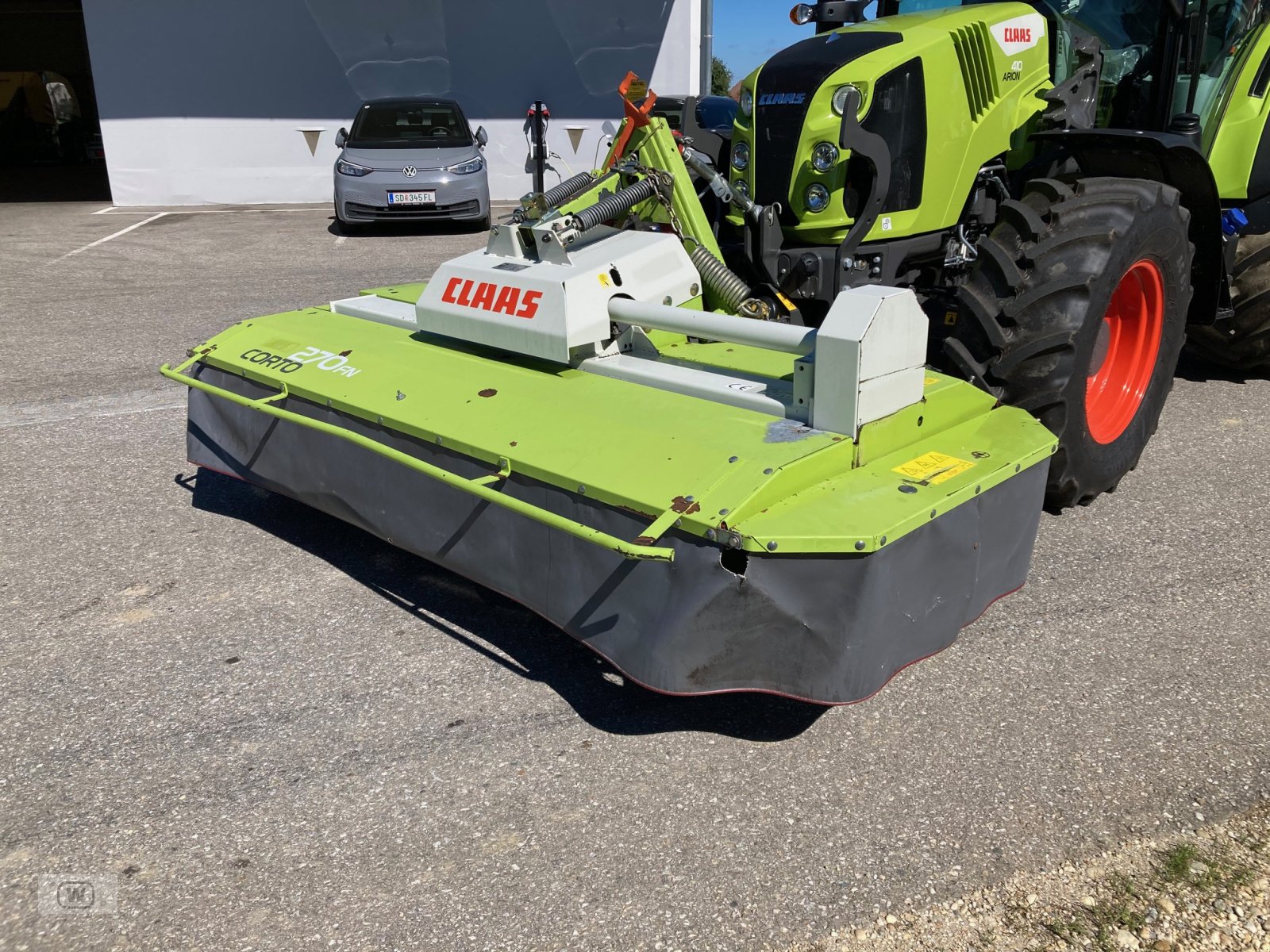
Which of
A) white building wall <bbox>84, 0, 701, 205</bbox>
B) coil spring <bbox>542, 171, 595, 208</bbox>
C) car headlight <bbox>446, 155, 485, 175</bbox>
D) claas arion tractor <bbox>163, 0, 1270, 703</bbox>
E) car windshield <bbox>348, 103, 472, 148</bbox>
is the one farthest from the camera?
white building wall <bbox>84, 0, 701, 205</bbox>

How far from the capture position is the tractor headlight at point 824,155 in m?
4.25

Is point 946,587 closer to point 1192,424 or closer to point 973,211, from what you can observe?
point 973,211

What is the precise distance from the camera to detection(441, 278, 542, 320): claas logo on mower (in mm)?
3725

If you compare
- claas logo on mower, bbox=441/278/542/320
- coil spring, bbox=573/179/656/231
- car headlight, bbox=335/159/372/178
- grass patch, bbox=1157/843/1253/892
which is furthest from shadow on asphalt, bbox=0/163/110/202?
grass patch, bbox=1157/843/1253/892

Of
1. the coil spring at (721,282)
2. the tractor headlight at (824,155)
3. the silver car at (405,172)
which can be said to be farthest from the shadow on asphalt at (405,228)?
the coil spring at (721,282)

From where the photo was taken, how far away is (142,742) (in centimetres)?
→ 290

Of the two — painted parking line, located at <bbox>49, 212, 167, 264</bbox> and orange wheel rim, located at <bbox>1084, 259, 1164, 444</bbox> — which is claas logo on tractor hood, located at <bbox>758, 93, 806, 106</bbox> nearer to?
orange wheel rim, located at <bbox>1084, 259, 1164, 444</bbox>

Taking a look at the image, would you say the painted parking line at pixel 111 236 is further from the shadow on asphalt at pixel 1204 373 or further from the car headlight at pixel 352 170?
the shadow on asphalt at pixel 1204 373

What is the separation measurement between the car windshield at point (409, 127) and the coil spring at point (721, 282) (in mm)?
8928

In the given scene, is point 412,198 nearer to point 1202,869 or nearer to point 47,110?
point 1202,869

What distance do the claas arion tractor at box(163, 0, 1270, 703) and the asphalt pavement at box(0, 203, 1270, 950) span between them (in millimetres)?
254

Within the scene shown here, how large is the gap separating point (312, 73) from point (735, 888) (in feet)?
50.2

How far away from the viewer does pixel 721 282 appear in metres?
4.11

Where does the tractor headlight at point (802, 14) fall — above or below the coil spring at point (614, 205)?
above
